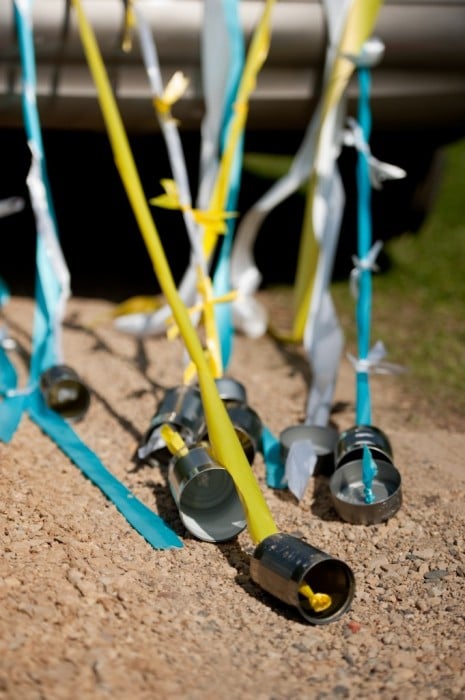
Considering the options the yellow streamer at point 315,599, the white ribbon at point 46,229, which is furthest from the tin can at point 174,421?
the yellow streamer at point 315,599

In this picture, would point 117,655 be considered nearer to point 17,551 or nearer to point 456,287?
point 17,551

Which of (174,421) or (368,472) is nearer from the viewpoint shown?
(368,472)

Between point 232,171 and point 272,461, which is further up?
point 232,171

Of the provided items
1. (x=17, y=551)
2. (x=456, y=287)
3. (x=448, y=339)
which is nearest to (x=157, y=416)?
(x=17, y=551)

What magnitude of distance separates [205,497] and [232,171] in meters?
1.24

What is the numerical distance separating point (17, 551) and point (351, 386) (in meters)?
1.41

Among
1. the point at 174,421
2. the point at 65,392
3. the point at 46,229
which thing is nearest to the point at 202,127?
the point at 46,229

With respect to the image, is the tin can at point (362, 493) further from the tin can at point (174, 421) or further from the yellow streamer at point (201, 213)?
the yellow streamer at point (201, 213)

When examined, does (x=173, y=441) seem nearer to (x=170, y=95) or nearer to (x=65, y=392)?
(x=65, y=392)

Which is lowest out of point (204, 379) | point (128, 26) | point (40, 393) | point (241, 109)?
point (40, 393)

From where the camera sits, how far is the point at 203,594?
2.02m

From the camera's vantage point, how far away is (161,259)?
2533mm

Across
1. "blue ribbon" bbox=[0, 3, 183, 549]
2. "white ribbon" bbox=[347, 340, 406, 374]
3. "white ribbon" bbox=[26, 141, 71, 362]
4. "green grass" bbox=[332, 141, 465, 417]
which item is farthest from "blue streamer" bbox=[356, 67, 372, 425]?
"white ribbon" bbox=[26, 141, 71, 362]

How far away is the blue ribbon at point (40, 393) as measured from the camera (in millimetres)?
2418
